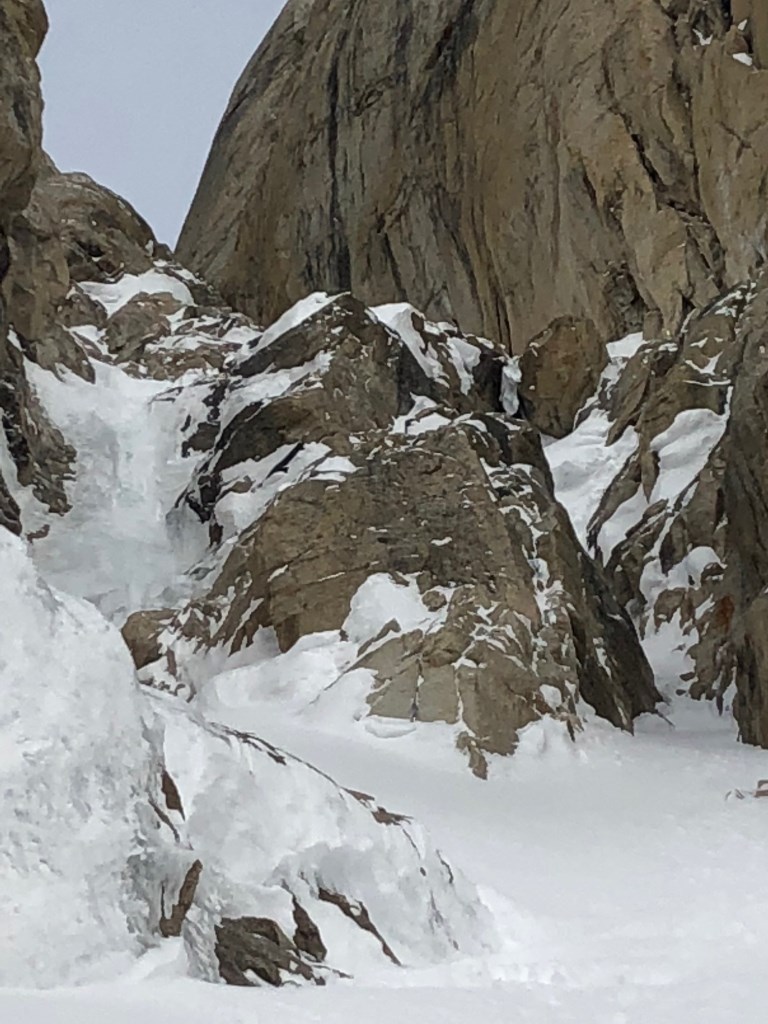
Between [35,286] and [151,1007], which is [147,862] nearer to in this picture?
[151,1007]

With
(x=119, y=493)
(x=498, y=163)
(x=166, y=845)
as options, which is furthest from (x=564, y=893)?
(x=498, y=163)

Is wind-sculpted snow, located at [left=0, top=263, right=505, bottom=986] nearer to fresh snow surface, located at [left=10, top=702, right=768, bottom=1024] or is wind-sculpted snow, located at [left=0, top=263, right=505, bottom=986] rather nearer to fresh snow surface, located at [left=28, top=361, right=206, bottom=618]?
fresh snow surface, located at [left=10, top=702, right=768, bottom=1024]

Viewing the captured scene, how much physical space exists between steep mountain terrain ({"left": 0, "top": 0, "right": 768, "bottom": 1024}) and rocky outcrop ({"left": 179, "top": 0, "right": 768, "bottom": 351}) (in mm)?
117

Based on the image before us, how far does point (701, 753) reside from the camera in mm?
12945

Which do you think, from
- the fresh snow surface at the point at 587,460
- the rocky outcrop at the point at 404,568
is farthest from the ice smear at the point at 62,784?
the fresh snow surface at the point at 587,460

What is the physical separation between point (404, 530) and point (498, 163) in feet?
76.1

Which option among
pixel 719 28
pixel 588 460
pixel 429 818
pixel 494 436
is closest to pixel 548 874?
pixel 429 818

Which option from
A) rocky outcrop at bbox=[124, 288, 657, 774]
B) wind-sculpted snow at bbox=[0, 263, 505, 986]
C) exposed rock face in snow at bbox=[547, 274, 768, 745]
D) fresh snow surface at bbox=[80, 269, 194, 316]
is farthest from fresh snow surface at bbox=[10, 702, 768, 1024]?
fresh snow surface at bbox=[80, 269, 194, 316]

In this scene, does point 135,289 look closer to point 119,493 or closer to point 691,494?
point 119,493

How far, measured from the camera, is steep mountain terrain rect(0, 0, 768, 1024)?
4.71 metres

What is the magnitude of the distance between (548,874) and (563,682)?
5980 millimetres

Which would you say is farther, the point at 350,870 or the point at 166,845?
the point at 350,870

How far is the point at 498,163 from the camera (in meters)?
35.0

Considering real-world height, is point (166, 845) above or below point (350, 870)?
above
